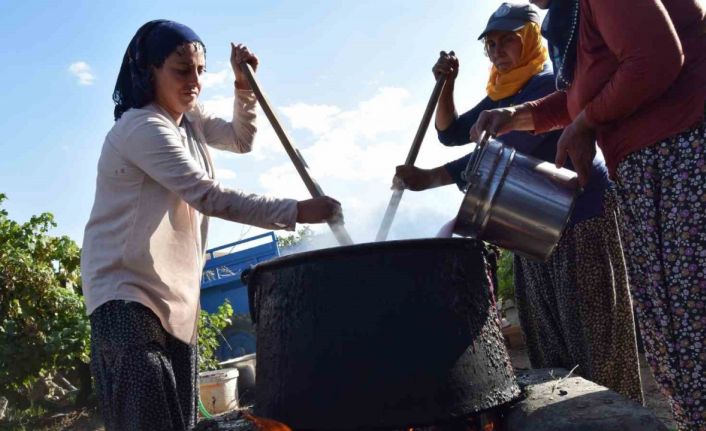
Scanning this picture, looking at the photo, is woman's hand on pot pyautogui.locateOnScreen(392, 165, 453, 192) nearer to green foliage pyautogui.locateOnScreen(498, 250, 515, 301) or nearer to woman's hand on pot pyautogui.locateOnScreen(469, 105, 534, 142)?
woman's hand on pot pyautogui.locateOnScreen(469, 105, 534, 142)

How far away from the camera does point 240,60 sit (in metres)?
2.93

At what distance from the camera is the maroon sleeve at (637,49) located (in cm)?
163

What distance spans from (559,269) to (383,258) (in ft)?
4.11

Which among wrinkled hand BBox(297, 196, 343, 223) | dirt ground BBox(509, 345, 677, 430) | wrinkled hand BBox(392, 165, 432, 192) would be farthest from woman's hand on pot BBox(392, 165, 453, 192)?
dirt ground BBox(509, 345, 677, 430)

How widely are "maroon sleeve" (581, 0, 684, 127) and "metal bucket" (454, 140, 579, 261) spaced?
0.45 meters

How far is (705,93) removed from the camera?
1713 mm

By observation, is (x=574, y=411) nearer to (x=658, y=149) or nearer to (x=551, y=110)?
(x=658, y=149)

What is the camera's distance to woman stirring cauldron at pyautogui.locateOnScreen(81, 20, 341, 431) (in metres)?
2.14

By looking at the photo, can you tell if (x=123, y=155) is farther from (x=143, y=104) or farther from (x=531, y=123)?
(x=531, y=123)

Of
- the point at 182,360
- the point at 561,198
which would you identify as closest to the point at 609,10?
the point at 561,198

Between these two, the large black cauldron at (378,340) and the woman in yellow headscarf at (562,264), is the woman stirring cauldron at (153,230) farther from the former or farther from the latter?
the woman in yellow headscarf at (562,264)

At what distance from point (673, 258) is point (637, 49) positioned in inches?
23.6

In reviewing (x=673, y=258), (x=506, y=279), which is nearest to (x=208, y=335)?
(x=506, y=279)

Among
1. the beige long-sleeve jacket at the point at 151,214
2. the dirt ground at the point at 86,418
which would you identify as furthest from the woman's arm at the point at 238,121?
the dirt ground at the point at 86,418
